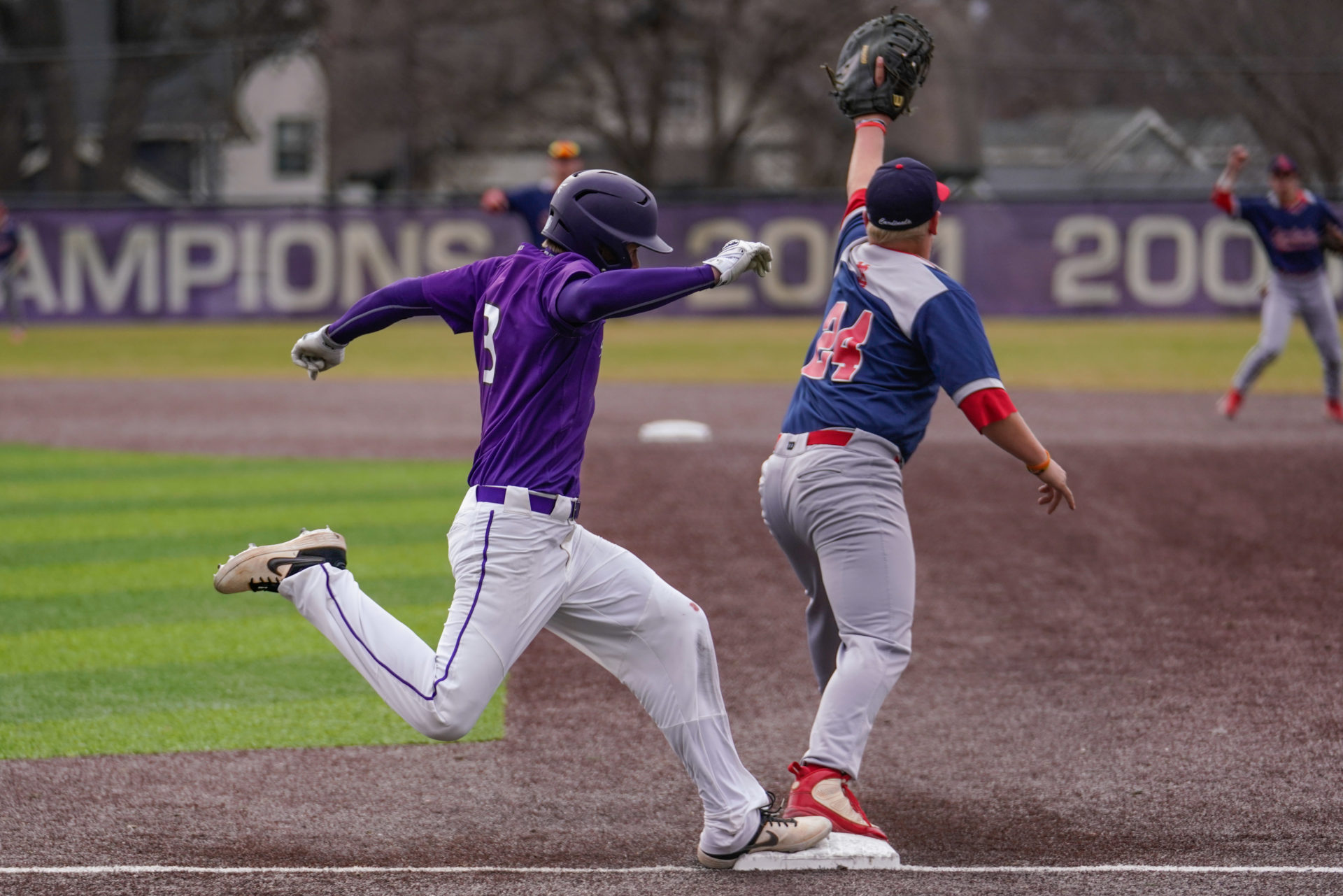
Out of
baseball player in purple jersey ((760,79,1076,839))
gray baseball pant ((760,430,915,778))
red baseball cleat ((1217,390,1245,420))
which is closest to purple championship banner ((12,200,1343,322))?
red baseball cleat ((1217,390,1245,420))

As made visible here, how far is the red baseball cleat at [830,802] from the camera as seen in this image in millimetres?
4000

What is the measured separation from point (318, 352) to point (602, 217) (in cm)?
95

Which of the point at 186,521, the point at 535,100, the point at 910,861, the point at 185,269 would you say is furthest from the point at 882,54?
the point at 535,100

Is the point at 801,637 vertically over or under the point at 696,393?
over

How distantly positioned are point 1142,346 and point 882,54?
15.8 m

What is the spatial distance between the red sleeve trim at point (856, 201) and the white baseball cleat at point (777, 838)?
1955 mm

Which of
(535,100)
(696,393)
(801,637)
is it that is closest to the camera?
(801,637)

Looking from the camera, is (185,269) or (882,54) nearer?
(882,54)

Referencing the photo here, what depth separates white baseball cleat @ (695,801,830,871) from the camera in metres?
3.89

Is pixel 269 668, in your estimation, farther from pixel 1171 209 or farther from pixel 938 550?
pixel 1171 209

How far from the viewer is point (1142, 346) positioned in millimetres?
19547

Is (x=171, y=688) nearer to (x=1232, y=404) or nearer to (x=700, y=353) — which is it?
(x=1232, y=404)

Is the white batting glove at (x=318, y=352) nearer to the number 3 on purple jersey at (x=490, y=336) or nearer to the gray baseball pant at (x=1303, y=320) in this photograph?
the number 3 on purple jersey at (x=490, y=336)

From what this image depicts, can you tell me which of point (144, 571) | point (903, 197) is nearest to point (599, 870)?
point (903, 197)
